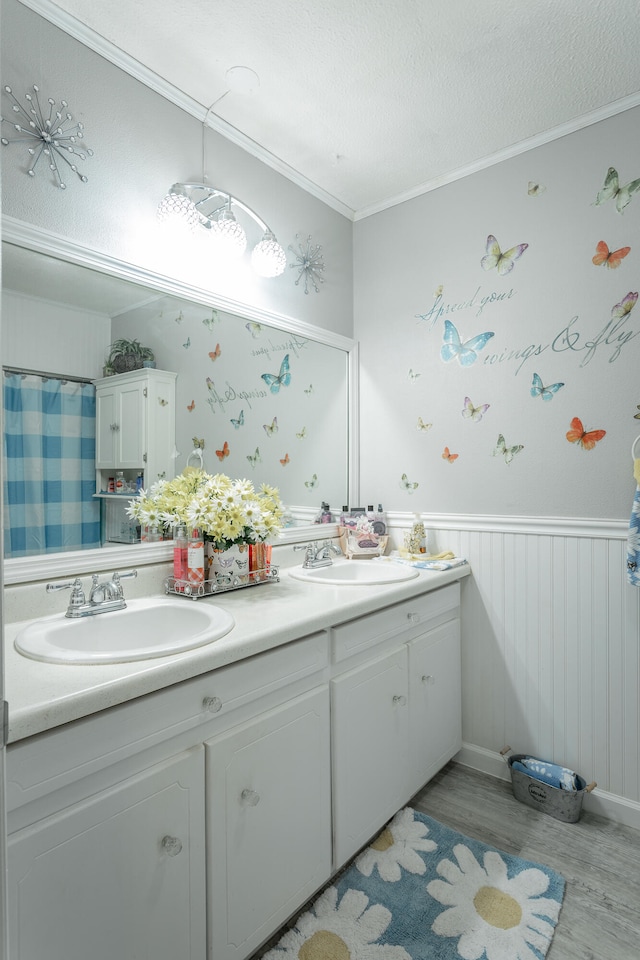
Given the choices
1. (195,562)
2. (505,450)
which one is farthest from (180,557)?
(505,450)

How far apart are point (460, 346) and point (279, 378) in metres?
0.78

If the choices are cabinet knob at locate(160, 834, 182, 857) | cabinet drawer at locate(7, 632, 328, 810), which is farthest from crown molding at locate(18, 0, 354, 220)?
cabinet knob at locate(160, 834, 182, 857)

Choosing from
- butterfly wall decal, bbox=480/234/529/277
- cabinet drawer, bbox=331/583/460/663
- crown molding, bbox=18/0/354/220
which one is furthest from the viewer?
butterfly wall decal, bbox=480/234/529/277

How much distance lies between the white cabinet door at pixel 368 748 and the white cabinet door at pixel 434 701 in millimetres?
73

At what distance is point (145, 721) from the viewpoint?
108cm

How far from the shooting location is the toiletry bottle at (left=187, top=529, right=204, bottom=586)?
5.46ft

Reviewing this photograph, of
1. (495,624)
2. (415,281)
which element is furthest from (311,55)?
(495,624)

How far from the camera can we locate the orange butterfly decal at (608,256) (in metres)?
1.91

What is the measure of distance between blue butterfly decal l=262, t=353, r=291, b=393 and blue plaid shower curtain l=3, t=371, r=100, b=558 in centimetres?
80

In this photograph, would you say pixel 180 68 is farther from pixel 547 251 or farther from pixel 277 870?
pixel 277 870

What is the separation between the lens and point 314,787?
147cm

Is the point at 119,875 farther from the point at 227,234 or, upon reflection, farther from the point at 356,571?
the point at 227,234

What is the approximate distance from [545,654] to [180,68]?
7.89 ft

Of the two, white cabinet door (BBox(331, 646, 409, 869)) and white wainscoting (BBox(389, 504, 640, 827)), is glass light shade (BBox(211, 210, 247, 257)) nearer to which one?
white wainscoting (BBox(389, 504, 640, 827))
